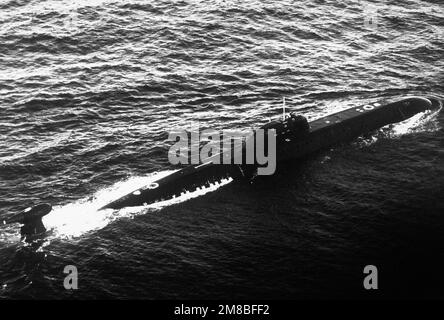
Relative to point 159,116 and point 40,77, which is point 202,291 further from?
point 40,77

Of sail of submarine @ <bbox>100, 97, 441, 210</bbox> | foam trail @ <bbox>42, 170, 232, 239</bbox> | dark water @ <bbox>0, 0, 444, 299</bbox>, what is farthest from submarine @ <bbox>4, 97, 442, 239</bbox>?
dark water @ <bbox>0, 0, 444, 299</bbox>

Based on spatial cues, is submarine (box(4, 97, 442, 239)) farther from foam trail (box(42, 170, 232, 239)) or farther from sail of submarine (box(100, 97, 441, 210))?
foam trail (box(42, 170, 232, 239))

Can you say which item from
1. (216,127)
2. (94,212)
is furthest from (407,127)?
(94,212)

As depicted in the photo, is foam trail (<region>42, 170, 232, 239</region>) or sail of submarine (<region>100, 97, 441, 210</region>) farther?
sail of submarine (<region>100, 97, 441, 210</region>)

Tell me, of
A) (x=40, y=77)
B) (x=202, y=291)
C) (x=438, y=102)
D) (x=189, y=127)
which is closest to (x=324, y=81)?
(x=438, y=102)

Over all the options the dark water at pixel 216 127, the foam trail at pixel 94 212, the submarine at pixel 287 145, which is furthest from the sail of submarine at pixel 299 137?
the dark water at pixel 216 127

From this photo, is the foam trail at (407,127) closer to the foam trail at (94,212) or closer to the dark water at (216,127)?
the dark water at (216,127)
